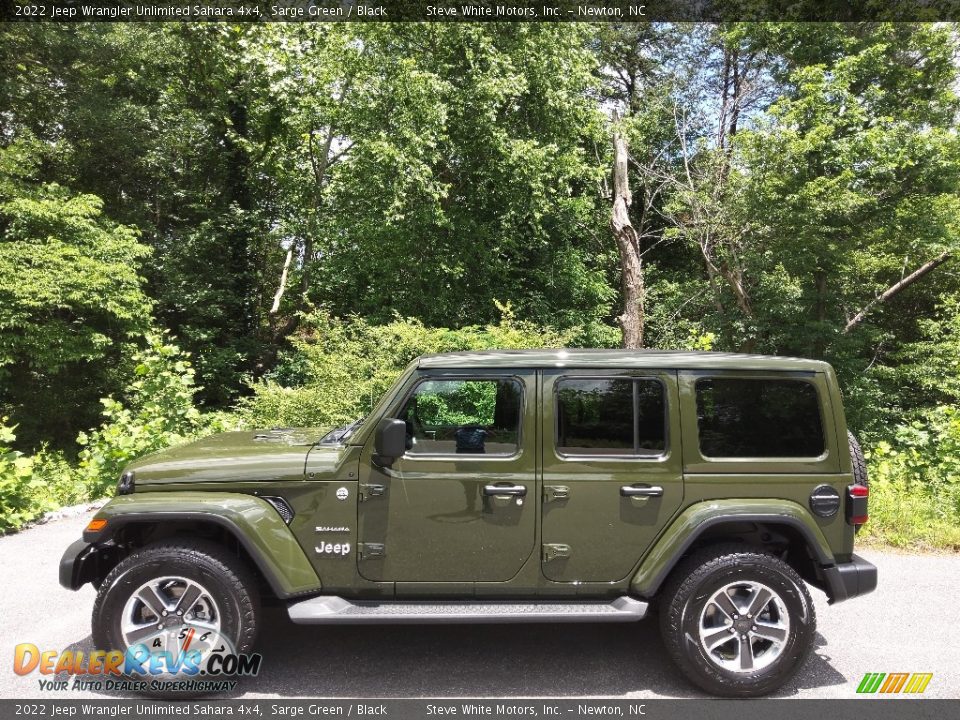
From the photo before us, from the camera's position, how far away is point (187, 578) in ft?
11.2

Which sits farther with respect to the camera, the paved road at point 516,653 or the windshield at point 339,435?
the windshield at point 339,435

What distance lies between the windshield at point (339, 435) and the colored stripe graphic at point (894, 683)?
10.4 feet

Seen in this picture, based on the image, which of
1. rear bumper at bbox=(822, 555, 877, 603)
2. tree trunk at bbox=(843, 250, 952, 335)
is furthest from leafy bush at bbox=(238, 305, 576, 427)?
tree trunk at bbox=(843, 250, 952, 335)

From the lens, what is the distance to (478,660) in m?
3.86

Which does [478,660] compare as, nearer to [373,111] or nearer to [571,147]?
[373,111]

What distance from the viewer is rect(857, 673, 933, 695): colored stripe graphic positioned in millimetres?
3533

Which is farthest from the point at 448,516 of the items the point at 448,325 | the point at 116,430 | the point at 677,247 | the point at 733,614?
the point at 677,247

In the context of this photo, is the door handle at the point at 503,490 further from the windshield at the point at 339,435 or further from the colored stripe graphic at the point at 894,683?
the colored stripe graphic at the point at 894,683

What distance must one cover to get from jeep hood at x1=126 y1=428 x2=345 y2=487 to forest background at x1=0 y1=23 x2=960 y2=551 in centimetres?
500

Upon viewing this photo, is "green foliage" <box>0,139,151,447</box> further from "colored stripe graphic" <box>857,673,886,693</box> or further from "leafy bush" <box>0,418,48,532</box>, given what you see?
"colored stripe graphic" <box>857,673,886,693</box>

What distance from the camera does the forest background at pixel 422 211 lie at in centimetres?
1227

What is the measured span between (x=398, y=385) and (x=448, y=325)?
11.8m

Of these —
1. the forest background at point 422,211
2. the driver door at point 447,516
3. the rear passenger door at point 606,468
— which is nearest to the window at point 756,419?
the rear passenger door at point 606,468
